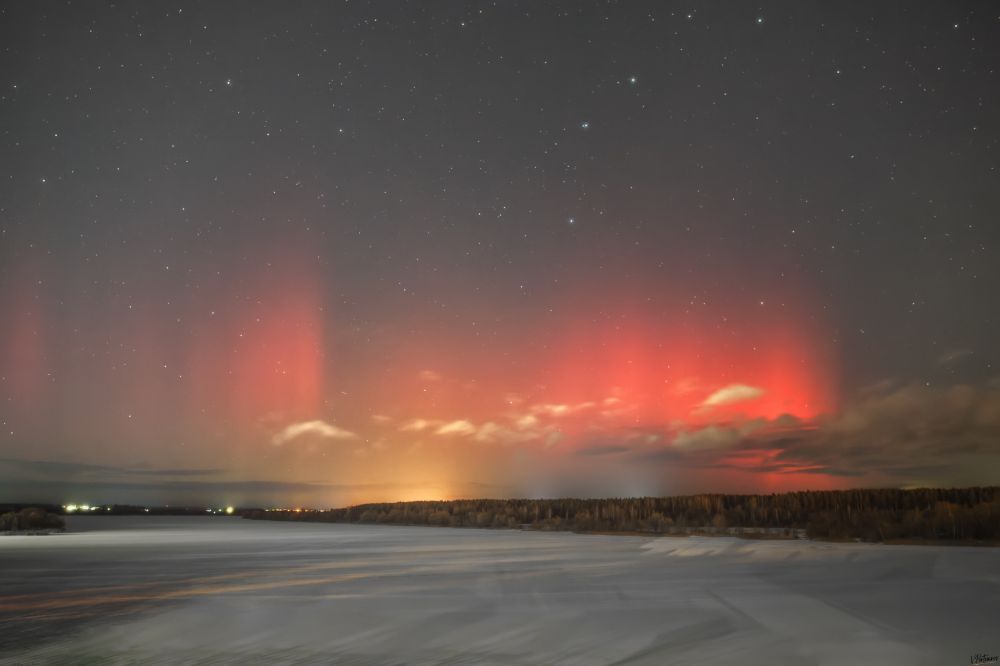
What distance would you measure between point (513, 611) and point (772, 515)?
27.3 metres

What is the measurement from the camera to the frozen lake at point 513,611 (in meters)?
5.79

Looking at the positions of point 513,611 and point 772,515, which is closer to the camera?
point 513,611

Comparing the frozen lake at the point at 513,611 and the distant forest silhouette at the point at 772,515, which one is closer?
the frozen lake at the point at 513,611

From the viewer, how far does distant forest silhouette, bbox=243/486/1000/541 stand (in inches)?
798

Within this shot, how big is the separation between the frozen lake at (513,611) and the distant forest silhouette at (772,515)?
645 centimetres

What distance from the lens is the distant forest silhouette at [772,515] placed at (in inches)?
798

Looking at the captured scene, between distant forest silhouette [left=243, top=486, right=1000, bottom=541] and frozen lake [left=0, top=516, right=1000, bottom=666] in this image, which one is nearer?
frozen lake [left=0, top=516, right=1000, bottom=666]

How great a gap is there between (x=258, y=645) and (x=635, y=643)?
2.96m

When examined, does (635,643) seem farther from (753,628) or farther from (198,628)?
(198,628)

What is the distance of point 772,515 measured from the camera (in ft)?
106

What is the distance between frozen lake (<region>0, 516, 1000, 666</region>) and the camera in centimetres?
579

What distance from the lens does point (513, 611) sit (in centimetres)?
789

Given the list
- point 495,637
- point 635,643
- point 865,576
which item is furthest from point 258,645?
point 865,576

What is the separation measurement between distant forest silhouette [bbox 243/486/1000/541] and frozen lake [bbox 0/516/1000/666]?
645 centimetres
